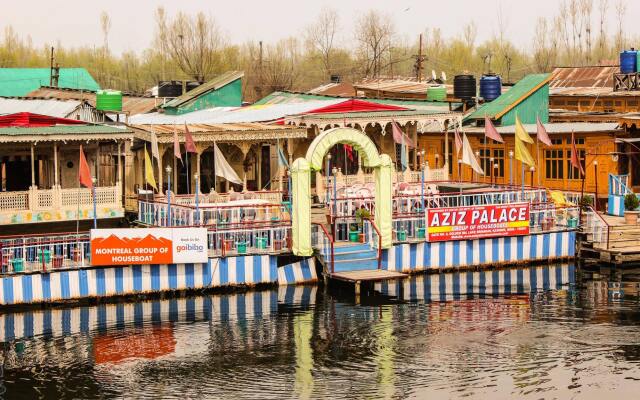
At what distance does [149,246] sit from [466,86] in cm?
2898

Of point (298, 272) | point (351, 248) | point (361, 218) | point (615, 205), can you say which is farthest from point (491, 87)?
point (298, 272)

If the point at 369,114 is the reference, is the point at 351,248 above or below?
below

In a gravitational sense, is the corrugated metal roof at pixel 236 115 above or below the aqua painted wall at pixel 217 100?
below

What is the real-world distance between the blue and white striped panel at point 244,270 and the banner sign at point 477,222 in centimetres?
601

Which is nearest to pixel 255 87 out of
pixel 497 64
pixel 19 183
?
pixel 497 64

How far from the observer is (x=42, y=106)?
174 ft

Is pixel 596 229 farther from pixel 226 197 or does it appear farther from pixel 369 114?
pixel 226 197

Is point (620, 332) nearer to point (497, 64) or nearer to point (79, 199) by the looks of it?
point (79, 199)

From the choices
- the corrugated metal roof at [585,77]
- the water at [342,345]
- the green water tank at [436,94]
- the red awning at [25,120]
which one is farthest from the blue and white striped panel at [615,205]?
the red awning at [25,120]

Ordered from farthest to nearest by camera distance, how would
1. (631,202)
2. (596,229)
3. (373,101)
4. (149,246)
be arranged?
(373,101) → (631,202) → (596,229) → (149,246)

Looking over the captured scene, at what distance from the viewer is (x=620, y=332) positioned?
3481 centimetres

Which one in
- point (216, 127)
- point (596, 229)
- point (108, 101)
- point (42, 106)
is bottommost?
point (596, 229)

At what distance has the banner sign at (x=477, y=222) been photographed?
4428cm

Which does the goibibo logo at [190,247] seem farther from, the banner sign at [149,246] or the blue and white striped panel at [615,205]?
the blue and white striped panel at [615,205]
